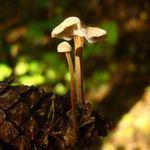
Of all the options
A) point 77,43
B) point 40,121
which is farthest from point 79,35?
point 40,121

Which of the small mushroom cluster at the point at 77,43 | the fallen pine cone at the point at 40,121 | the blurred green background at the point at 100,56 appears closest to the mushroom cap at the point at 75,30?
the small mushroom cluster at the point at 77,43

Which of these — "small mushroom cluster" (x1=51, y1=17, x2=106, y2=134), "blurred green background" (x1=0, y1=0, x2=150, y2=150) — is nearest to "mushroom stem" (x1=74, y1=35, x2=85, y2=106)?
"small mushroom cluster" (x1=51, y1=17, x2=106, y2=134)

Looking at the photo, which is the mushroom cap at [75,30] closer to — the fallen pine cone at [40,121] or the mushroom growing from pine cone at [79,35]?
the mushroom growing from pine cone at [79,35]

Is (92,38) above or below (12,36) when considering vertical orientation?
above

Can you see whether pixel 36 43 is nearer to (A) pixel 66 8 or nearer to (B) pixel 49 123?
(A) pixel 66 8

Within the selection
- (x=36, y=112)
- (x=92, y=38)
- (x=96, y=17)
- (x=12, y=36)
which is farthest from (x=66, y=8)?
(x=36, y=112)

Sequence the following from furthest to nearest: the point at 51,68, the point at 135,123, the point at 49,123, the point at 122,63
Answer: the point at 122,63
the point at 51,68
the point at 135,123
the point at 49,123

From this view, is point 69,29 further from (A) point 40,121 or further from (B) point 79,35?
(A) point 40,121
